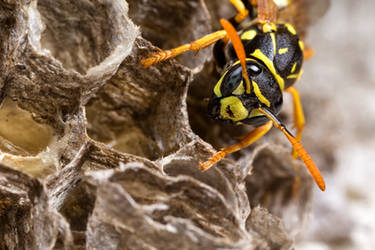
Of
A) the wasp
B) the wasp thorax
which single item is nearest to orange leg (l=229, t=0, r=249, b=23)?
the wasp

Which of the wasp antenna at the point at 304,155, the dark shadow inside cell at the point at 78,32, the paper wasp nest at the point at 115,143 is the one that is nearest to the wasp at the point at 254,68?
the wasp antenna at the point at 304,155

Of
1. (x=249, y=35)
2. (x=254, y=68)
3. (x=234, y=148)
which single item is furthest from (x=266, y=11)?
(x=234, y=148)

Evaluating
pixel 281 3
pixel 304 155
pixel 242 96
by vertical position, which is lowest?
pixel 304 155

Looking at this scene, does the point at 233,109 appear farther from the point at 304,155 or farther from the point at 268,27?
the point at 268,27

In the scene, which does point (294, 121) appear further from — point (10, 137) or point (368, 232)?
point (10, 137)

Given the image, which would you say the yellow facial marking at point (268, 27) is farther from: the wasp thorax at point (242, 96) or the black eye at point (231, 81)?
the black eye at point (231, 81)

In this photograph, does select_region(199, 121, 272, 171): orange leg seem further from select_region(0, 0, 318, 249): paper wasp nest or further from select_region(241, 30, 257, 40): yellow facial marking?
select_region(241, 30, 257, 40): yellow facial marking
